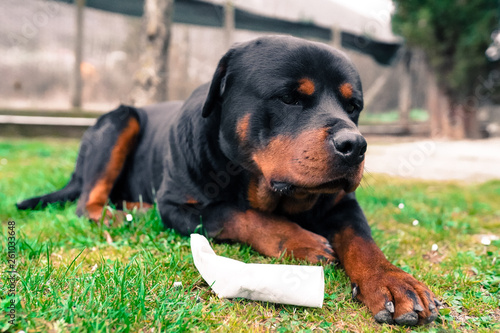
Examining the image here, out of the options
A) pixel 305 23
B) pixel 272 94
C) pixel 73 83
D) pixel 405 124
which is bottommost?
pixel 405 124

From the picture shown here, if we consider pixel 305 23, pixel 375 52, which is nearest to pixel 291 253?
pixel 305 23

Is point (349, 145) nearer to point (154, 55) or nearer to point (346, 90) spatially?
point (346, 90)

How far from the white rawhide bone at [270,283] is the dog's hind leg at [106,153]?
1.38 metres

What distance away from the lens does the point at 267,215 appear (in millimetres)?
1991

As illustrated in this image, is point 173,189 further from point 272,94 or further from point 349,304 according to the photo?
point 349,304

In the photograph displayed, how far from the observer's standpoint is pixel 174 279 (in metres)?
1.55

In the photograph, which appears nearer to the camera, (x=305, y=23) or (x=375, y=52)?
(x=305, y=23)

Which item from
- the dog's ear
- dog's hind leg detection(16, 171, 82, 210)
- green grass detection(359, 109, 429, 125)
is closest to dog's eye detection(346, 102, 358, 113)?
the dog's ear

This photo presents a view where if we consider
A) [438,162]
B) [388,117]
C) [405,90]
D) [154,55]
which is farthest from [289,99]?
[388,117]

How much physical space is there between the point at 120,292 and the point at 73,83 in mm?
6586

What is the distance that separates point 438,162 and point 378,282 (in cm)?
531

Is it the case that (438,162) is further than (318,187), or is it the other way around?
(438,162)

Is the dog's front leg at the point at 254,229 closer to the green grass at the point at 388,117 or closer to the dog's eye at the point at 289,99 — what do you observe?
the dog's eye at the point at 289,99

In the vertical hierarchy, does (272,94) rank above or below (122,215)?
above
